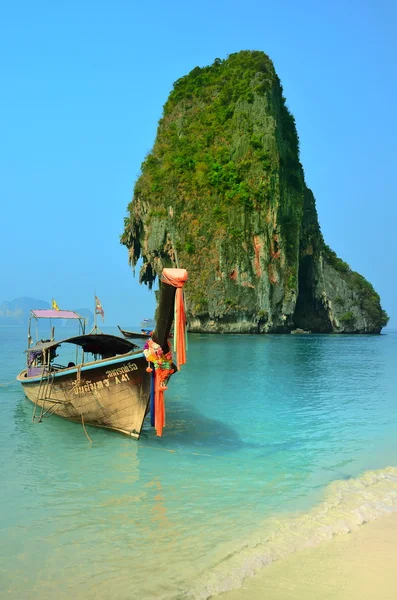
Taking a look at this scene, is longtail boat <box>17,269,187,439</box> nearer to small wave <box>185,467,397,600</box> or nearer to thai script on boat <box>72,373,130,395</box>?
thai script on boat <box>72,373,130,395</box>

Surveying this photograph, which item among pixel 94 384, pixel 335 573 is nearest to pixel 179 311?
pixel 94 384

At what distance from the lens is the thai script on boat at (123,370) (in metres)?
9.70

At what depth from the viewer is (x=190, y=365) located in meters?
23.6

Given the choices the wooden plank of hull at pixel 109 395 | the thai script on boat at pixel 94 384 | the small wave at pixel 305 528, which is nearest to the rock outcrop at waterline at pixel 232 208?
the wooden plank of hull at pixel 109 395

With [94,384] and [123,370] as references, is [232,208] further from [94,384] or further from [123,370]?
[123,370]

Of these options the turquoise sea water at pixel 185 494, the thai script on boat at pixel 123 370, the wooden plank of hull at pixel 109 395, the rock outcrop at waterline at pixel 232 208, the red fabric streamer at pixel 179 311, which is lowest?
the turquoise sea water at pixel 185 494

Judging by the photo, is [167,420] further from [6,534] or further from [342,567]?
[342,567]

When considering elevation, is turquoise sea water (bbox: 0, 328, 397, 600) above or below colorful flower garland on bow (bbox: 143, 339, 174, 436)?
below

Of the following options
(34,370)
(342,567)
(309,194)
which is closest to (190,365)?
(34,370)

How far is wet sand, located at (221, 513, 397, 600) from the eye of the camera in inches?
177

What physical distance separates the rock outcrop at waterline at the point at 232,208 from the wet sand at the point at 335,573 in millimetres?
41712

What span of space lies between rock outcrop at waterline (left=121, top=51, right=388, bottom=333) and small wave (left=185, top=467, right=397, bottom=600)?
131 feet

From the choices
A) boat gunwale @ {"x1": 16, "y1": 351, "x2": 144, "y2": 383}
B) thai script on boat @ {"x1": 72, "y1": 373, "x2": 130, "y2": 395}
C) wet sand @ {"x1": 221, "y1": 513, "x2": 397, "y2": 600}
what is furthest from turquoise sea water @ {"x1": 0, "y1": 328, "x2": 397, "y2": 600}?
boat gunwale @ {"x1": 16, "y1": 351, "x2": 144, "y2": 383}

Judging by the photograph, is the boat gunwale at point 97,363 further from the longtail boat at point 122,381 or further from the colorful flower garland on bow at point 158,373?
the colorful flower garland on bow at point 158,373
